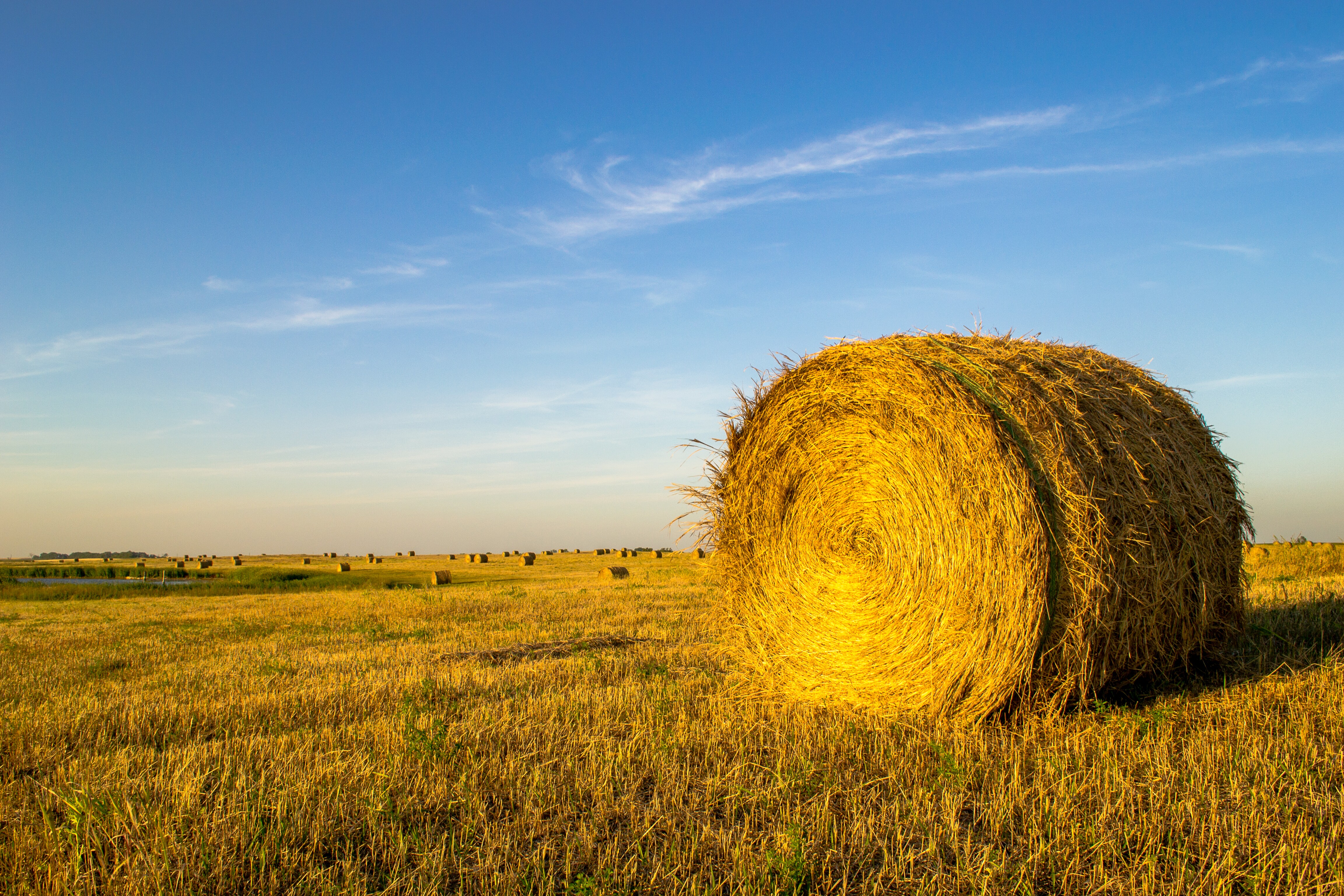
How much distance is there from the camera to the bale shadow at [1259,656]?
18.6 feet

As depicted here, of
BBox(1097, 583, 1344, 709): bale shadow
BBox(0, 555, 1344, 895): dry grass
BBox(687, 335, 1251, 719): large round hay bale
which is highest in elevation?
BBox(687, 335, 1251, 719): large round hay bale

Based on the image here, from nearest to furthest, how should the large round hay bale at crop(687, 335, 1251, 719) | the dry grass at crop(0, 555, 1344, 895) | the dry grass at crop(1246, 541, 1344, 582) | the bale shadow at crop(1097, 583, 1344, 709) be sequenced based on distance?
the dry grass at crop(0, 555, 1344, 895), the large round hay bale at crop(687, 335, 1251, 719), the bale shadow at crop(1097, 583, 1344, 709), the dry grass at crop(1246, 541, 1344, 582)

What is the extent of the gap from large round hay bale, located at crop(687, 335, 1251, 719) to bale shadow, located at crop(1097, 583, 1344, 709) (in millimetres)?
207

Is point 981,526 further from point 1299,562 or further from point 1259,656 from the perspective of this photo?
point 1299,562

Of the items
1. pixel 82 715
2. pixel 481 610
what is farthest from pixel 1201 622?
pixel 481 610

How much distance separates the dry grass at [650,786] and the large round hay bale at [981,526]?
0.42 metres

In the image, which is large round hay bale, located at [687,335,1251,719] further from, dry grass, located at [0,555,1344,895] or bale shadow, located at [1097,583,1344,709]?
dry grass, located at [0,555,1344,895]

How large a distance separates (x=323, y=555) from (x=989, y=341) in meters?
97.1

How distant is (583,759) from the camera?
177 inches

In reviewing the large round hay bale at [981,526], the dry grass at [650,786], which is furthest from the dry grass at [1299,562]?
the large round hay bale at [981,526]

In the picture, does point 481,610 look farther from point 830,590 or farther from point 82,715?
point 830,590

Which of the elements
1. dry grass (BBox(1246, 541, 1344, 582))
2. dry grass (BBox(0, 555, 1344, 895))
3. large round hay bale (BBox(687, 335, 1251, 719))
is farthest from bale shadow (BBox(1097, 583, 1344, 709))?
dry grass (BBox(1246, 541, 1344, 582))

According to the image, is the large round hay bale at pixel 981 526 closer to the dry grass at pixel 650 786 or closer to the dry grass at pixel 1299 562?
the dry grass at pixel 650 786

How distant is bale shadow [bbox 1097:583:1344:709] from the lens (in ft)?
18.6
